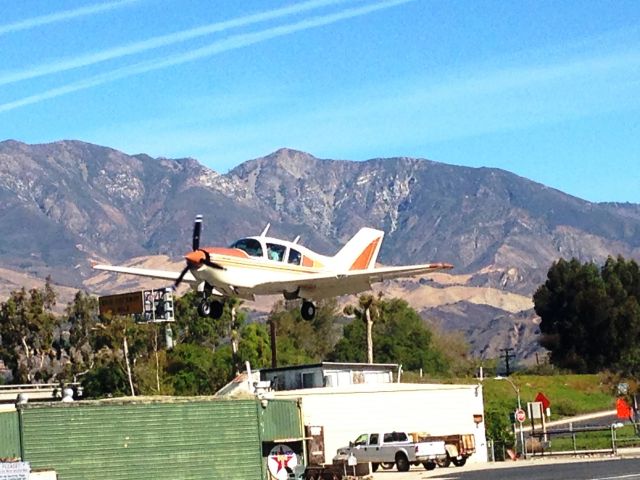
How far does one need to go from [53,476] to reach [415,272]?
16.6 metres

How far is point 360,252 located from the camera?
5853 centimetres

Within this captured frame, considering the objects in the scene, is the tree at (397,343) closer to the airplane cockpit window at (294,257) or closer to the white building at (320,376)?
the white building at (320,376)

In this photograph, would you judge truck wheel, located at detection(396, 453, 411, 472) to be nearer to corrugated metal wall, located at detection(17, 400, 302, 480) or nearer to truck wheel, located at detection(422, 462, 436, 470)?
truck wheel, located at detection(422, 462, 436, 470)

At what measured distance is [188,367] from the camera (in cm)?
11144

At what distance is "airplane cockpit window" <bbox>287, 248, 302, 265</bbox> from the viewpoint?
50969 mm

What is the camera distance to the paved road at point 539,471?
149ft

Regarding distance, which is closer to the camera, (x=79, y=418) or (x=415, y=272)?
(x=79, y=418)

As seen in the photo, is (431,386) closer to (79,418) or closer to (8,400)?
(79,418)

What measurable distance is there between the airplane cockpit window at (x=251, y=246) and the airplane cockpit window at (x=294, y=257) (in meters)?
1.67

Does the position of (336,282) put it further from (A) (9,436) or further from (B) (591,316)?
(B) (591,316)

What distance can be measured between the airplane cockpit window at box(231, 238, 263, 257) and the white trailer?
1516 centimetres

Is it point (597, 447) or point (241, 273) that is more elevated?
Answer: point (241, 273)

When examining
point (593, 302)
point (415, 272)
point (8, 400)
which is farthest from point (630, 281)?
point (415, 272)

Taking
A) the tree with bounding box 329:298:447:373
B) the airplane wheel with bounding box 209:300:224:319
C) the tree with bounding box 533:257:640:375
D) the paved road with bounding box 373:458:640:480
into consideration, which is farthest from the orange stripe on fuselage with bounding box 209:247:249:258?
the tree with bounding box 533:257:640:375
